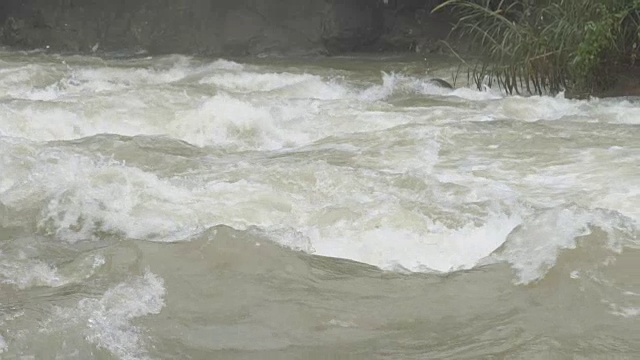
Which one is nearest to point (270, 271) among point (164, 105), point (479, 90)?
point (164, 105)

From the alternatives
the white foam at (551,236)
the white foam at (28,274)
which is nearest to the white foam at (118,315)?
the white foam at (28,274)

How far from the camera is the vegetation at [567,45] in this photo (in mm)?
6848

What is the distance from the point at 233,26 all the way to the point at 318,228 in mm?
8626

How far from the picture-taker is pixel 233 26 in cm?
1208

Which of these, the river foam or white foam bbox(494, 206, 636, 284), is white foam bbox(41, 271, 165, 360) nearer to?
the river foam

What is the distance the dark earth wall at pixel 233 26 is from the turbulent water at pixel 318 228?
192 inches

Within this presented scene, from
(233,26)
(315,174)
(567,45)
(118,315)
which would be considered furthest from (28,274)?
(233,26)

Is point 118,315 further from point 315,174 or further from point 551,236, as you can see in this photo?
point 315,174

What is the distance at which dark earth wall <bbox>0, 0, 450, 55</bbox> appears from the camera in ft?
39.0

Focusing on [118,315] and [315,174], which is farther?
[315,174]

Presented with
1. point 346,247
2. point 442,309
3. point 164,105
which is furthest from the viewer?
point 164,105

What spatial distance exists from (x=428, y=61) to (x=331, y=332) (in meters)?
8.55

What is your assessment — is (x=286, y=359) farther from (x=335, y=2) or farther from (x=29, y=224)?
(x=335, y=2)

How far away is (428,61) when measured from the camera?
10945 mm
